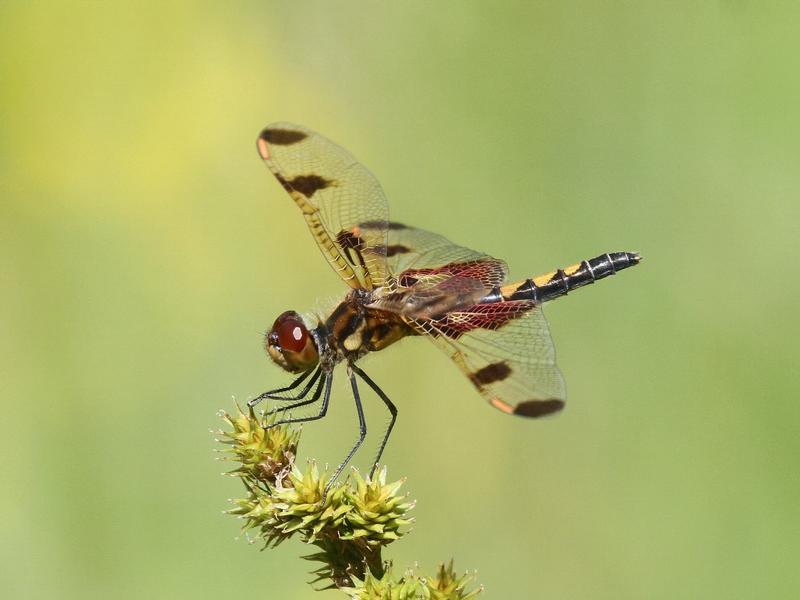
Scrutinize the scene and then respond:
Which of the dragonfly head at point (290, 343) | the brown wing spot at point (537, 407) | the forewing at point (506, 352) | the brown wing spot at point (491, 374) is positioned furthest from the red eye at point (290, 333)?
the brown wing spot at point (537, 407)

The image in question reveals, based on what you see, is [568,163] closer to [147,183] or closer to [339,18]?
[339,18]

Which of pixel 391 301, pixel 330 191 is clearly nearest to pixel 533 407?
pixel 391 301

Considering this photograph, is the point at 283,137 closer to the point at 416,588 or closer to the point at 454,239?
the point at 454,239

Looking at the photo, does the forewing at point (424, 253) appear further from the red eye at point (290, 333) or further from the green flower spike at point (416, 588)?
the green flower spike at point (416, 588)

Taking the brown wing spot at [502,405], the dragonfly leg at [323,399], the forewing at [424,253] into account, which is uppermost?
the forewing at [424,253]

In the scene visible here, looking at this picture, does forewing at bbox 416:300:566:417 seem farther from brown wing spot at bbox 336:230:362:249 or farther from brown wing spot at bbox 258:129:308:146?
brown wing spot at bbox 258:129:308:146

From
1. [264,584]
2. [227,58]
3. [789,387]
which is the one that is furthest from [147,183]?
[789,387]
